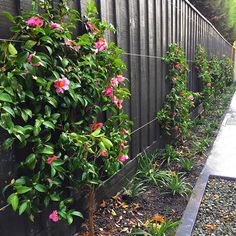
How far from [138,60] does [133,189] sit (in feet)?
4.91

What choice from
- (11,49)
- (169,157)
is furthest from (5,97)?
(169,157)

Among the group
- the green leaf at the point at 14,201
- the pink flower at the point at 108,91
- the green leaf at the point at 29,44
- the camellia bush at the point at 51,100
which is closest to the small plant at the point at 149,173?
the camellia bush at the point at 51,100

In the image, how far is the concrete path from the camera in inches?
108

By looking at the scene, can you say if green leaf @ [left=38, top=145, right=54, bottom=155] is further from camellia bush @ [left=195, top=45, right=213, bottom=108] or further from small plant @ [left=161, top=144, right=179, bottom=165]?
camellia bush @ [left=195, top=45, right=213, bottom=108]

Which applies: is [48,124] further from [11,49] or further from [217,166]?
[217,166]

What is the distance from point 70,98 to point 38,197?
0.64 m

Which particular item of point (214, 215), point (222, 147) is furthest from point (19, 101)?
point (222, 147)

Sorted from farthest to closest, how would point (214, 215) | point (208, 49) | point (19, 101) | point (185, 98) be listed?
point (208, 49) → point (185, 98) → point (214, 215) → point (19, 101)

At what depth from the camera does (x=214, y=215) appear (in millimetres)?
2924

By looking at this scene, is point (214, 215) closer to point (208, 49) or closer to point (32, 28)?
point (32, 28)

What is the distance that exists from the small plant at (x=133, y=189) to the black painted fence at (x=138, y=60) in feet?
0.43

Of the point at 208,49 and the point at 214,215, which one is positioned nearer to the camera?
the point at 214,215

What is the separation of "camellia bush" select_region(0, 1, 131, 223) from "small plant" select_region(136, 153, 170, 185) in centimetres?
134

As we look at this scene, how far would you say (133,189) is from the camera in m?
3.23
